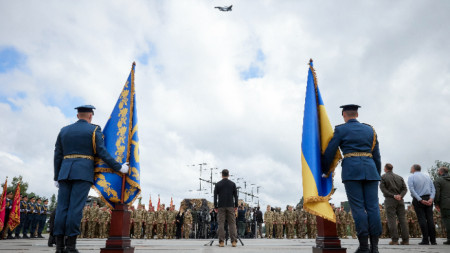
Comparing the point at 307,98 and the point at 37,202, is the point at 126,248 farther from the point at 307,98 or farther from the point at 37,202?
the point at 37,202

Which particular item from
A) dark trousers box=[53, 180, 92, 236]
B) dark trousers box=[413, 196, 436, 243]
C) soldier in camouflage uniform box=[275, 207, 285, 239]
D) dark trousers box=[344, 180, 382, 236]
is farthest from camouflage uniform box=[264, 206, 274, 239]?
dark trousers box=[53, 180, 92, 236]

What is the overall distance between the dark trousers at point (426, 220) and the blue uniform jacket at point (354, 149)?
480cm

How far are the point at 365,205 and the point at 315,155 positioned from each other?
2.88ft

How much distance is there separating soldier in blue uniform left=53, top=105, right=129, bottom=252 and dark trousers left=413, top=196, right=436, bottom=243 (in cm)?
721

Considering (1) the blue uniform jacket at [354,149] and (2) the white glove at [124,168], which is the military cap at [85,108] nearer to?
(2) the white glove at [124,168]

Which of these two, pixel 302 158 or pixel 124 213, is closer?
pixel 302 158

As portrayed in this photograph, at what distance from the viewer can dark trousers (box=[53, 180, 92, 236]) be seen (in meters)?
3.97

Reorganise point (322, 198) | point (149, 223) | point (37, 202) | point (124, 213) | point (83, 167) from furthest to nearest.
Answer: point (149, 223) < point (37, 202) < point (124, 213) < point (83, 167) < point (322, 198)

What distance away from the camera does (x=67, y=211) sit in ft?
13.4

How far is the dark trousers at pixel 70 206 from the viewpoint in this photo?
397 centimetres

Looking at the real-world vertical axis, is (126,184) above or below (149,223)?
above

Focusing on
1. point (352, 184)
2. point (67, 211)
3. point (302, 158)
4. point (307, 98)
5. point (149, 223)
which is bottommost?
point (149, 223)

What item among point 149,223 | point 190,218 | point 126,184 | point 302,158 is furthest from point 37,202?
point 302,158

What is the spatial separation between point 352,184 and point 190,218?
1568 cm
